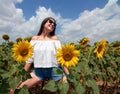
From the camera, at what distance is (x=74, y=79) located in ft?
13.0

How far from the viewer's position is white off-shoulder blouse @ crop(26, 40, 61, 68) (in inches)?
180

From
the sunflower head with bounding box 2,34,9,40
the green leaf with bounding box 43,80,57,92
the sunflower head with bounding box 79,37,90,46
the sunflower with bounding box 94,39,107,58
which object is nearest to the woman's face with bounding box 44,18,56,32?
the sunflower with bounding box 94,39,107,58

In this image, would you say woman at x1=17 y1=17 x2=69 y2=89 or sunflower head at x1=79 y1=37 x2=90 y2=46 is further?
sunflower head at x1=79 y1=37 x2=90 y2=46

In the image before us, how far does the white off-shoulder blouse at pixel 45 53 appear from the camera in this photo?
4566 millimetres

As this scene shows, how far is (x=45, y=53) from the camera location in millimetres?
4582

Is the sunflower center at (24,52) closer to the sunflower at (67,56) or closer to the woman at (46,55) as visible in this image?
the sunflower at (67,56)

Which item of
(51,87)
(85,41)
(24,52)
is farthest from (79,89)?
(85,41)

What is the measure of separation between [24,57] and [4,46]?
4.90 meters

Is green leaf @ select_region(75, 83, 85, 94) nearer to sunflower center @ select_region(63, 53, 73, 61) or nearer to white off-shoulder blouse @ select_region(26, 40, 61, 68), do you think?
sunflower center @ select_region(63, 53, 73, 61)

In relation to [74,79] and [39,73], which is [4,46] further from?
[74,79]

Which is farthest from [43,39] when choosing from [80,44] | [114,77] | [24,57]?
[80,44]

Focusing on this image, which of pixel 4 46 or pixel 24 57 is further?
pixel 4 46

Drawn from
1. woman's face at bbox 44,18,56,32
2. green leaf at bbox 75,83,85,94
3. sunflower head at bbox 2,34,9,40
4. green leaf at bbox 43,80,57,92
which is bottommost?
green leaf at bbox 75,83,85,94

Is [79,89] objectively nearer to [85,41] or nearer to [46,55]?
[46,55]
